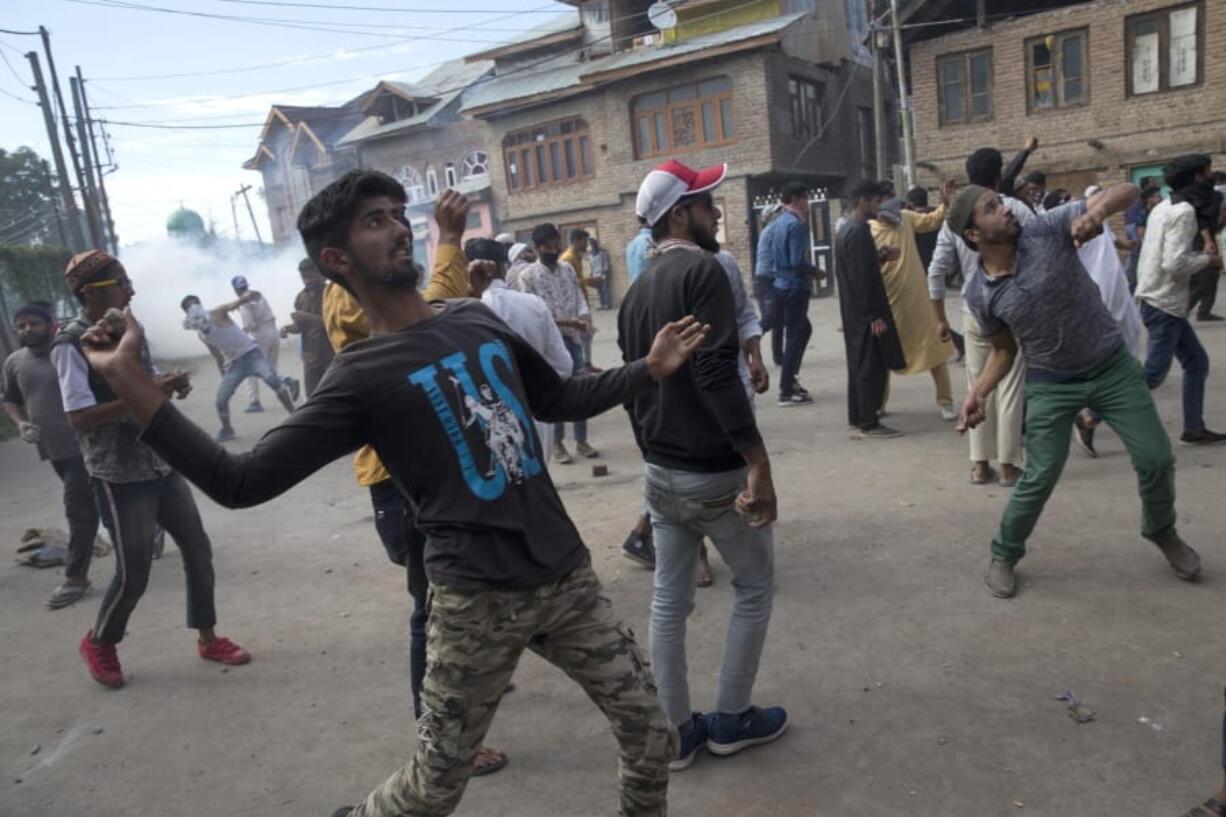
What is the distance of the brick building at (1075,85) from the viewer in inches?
667

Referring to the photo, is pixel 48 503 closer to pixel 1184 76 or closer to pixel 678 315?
pixel 678 315

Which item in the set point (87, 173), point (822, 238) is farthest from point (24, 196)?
point (822, 238)

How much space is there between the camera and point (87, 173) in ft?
85.1

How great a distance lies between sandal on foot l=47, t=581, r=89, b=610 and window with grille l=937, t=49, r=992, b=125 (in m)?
19.6

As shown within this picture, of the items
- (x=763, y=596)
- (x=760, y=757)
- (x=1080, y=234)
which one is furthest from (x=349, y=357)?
(x=1080, y=234)

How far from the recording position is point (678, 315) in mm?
2723

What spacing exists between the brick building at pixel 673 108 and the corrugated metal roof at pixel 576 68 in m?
0.06

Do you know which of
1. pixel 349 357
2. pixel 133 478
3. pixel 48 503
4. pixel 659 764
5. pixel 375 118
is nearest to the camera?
pixel 349 357

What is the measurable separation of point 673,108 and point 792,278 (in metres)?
16.7

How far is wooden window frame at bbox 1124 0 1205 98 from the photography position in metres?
16.7

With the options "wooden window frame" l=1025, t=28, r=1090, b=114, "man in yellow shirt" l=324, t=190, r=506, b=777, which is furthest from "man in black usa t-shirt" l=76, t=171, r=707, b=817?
"wooden window frame" l=1025, t=28, r=1090, b=114

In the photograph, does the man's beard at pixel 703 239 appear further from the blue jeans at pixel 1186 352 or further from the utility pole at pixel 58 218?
the utility pole at pixel 58 218

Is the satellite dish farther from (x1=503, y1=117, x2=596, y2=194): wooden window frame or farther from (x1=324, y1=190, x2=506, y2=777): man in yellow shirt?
(x1=324, y1=190, x2=506, y2=777): man in yellow shirt

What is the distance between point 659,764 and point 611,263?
2344cm
